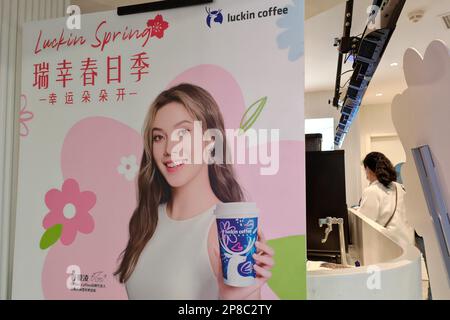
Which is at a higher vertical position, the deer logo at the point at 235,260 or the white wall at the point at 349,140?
the white wall at the point at 349,140

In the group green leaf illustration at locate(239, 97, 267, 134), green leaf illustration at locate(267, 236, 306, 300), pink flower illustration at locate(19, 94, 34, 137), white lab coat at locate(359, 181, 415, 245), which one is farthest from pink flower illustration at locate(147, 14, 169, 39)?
white lab coat at locate(359, 181, 415, 245)

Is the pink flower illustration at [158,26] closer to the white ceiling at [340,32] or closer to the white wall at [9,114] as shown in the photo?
the white wall at [9,114]

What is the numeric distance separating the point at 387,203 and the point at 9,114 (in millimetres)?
2722

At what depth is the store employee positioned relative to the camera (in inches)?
106

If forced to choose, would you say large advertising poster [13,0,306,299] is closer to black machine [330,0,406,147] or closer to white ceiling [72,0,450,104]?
white ceiling [72,0,450,104]

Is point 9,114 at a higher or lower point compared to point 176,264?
higher

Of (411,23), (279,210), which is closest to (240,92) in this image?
(279,210)

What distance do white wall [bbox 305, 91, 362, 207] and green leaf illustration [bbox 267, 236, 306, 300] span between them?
19.3 feet

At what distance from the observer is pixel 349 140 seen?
260 inches

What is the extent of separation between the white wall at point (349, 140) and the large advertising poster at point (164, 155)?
5.77 meters

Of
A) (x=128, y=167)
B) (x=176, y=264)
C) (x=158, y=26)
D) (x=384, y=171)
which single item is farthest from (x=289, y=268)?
(x=384, y=171)

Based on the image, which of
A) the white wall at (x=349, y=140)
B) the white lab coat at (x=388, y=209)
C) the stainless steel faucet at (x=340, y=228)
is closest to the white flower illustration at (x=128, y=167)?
the stainless steel faucet at (x=340, y=228)

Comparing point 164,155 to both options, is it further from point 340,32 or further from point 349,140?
point 349,140

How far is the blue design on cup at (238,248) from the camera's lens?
0.96 m
